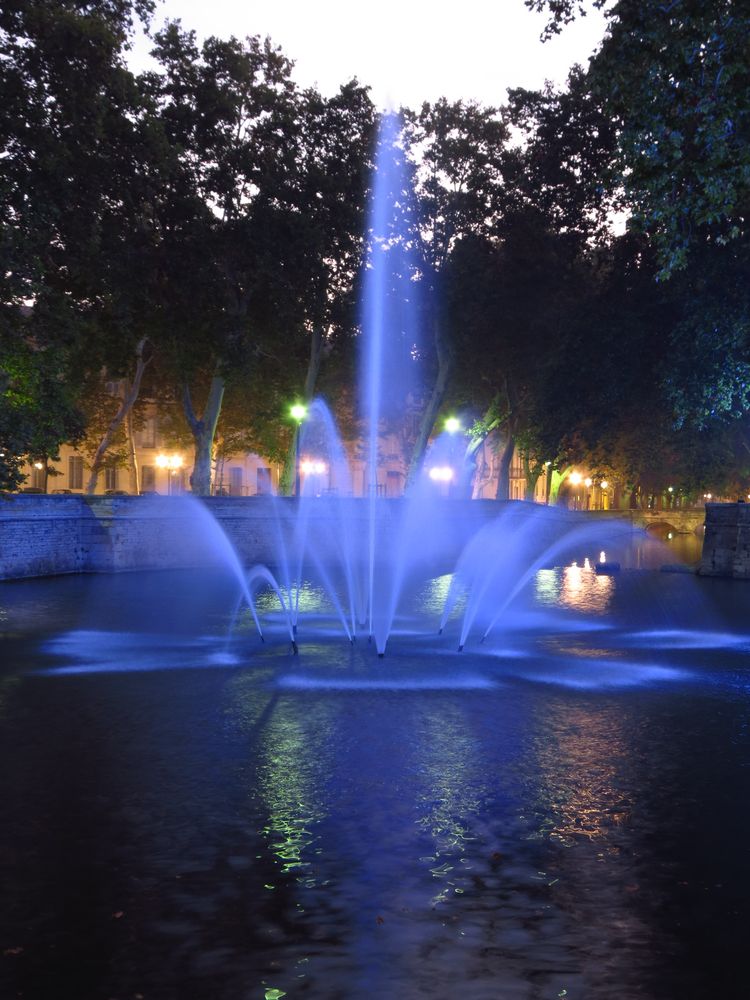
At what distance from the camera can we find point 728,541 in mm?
37094

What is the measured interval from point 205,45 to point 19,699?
105 ft

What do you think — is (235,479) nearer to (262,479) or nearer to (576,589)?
(262,479)

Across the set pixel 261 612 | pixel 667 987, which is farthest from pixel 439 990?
pixel 261 612

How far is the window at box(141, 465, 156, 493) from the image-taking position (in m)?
80.4

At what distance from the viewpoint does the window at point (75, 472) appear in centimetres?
7681

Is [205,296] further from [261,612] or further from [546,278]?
[261,612]

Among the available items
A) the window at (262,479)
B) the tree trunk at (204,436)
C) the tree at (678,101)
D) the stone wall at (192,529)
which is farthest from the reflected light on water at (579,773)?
the window at (262,479)

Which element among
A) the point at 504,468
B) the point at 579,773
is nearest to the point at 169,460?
the point at 504,468

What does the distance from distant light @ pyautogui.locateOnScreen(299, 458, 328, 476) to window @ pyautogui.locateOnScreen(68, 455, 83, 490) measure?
15867mm

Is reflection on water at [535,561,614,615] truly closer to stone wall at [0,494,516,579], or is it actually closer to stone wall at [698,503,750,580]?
stone wall at [698,503,750,580]

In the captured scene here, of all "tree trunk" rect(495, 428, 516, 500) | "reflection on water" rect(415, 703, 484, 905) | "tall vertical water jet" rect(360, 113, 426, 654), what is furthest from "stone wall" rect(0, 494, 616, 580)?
"reflection on water" rect(415, 703, 484, 905)

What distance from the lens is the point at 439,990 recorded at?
4996 mm

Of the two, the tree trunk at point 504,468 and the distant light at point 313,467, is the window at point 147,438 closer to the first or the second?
the distant light at point 313,467

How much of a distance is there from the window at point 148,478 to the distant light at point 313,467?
1110 centimetres
